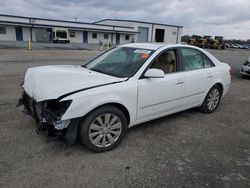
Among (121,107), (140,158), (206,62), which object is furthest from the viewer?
(206,62)

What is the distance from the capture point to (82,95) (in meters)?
2.89

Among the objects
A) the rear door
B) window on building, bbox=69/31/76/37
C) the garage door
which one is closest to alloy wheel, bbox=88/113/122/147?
the rear door

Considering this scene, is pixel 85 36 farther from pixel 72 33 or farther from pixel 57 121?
pixel 57 121

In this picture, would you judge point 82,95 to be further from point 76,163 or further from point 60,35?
point 60,35

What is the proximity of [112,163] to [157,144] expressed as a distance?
888 mm

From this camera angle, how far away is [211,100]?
16.5 feet

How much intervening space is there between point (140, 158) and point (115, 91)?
101 centimetres

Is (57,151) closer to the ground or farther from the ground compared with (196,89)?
closer to the ground

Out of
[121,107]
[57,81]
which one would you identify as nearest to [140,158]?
[121,107]

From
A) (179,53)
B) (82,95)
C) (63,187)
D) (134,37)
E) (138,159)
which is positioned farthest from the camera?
(134,37)

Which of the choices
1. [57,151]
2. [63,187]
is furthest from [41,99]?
[63,187]

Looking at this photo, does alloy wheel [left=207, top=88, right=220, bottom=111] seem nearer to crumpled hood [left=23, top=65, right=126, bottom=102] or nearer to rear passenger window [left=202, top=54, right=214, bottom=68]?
rear passenger window [left=202, top=54, right=214, bottom=68]

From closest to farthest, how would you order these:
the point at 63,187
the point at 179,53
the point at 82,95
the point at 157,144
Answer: the point at 63,187 < the point at 82,95 < the point at 157,144 < the point at 179,53

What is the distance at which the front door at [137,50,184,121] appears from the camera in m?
3.54
